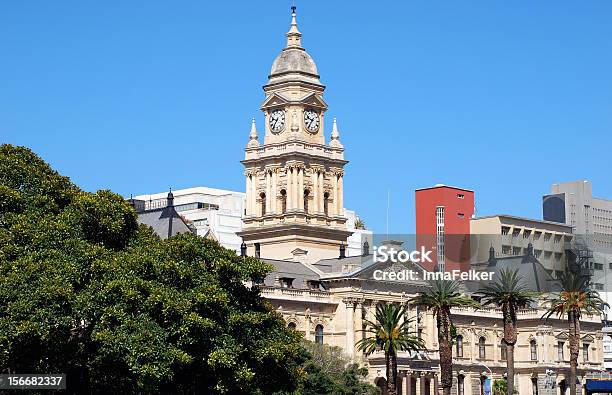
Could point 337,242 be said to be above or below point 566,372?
above

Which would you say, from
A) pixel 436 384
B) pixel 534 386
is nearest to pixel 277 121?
pixel 436 384

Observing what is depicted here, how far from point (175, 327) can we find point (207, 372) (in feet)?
13.9

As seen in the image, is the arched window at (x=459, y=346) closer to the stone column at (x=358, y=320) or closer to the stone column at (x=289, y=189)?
the stone column at (x=358, y=320)

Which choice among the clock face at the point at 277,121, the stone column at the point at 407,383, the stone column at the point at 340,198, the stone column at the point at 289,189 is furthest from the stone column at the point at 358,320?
the clock face at the point at 277,121

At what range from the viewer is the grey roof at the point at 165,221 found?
145 meters

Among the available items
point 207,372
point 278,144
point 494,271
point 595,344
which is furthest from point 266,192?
point 207,372

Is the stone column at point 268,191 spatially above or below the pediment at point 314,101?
below

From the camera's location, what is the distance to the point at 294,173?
158 metres

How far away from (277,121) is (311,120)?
357 cm

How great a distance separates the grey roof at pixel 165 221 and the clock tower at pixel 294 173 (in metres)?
13.1

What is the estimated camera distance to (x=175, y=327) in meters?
75.3

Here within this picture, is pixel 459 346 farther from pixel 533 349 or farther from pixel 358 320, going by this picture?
pixel 358 320

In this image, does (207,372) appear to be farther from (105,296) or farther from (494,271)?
(494,271)

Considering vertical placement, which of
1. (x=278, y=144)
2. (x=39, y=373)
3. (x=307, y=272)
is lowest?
(x=39, y=373)
